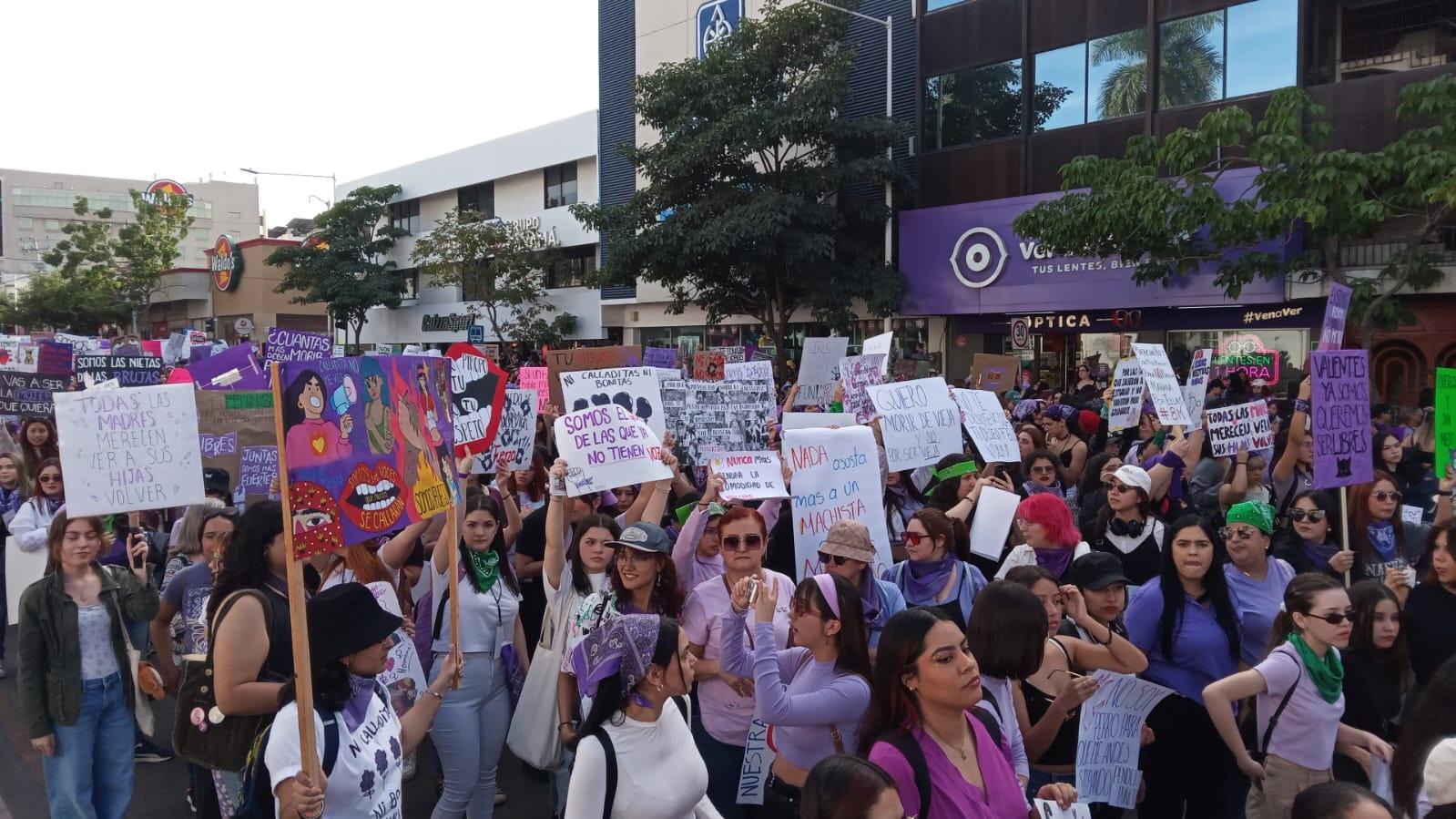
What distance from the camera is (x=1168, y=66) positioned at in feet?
68.0

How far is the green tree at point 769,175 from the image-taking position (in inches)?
904

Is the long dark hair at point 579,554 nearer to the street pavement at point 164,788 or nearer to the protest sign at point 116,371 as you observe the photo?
the street pavement at point 164,788

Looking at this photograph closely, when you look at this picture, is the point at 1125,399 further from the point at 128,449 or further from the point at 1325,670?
the point at 128,449

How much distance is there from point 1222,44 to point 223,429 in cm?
1861

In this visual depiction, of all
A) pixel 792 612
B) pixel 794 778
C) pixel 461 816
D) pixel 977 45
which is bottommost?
pixel 461 816

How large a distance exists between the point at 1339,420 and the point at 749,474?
135 inches

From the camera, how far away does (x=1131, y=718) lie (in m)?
4.58

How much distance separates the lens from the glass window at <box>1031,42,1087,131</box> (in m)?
22.1

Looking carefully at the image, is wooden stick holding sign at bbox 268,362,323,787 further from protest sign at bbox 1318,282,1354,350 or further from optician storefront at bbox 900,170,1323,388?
optician storefront at bbox 900,170,1323,388

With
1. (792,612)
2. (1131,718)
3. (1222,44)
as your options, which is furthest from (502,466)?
(1222,44)

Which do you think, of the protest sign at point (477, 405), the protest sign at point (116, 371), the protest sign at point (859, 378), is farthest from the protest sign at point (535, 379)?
the protest sign at point (116, 371)

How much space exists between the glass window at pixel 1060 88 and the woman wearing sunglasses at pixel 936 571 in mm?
19173

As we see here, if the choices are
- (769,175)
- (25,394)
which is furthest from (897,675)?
(769,175)

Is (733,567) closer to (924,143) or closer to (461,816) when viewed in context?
(461,816)
